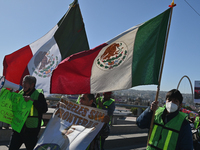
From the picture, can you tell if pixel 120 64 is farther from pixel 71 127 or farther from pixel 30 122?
pixel 30 122

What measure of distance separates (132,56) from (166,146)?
135 centimetres

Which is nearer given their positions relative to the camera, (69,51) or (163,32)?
(163,32)

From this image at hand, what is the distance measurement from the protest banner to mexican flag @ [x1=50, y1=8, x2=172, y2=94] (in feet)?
1.05

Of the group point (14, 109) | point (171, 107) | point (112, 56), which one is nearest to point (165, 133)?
point (171, 107)

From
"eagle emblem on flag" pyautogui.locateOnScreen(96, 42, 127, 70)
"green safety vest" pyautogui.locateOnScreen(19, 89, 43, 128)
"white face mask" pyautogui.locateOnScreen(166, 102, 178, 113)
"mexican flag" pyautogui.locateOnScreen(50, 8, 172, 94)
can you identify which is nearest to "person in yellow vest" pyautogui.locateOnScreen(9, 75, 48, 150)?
"green safety vest" pyautogui.locateOnScreen(19, 89, 43, 128)

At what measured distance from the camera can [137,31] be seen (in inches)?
131

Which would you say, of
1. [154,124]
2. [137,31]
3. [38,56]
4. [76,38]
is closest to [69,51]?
[76,38]

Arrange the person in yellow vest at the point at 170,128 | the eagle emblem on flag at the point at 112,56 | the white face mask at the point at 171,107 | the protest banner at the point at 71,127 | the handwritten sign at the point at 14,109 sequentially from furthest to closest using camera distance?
the handwritten sign at the point at 14,109 < the eagle emblem on flag at the point at 112,56 < the protest banner at the point at 71,127 < the white face mask at the point at 171,107 < the person in yellow vest at the point at 170,128

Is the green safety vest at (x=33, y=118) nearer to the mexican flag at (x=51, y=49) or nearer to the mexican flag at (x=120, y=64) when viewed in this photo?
the mexican flag at (x=120, y=64)

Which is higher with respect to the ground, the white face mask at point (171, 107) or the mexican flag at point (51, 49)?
the mexican flag at point (51, 49)

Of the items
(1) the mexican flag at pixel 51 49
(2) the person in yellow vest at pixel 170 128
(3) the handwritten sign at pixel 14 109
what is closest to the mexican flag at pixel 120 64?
(2) the person in yellow vest at pixel 170 128

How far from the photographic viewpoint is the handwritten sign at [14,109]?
3424 millimetres

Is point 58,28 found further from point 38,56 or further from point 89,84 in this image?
point 89,84

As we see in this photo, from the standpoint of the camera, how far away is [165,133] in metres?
2.54
